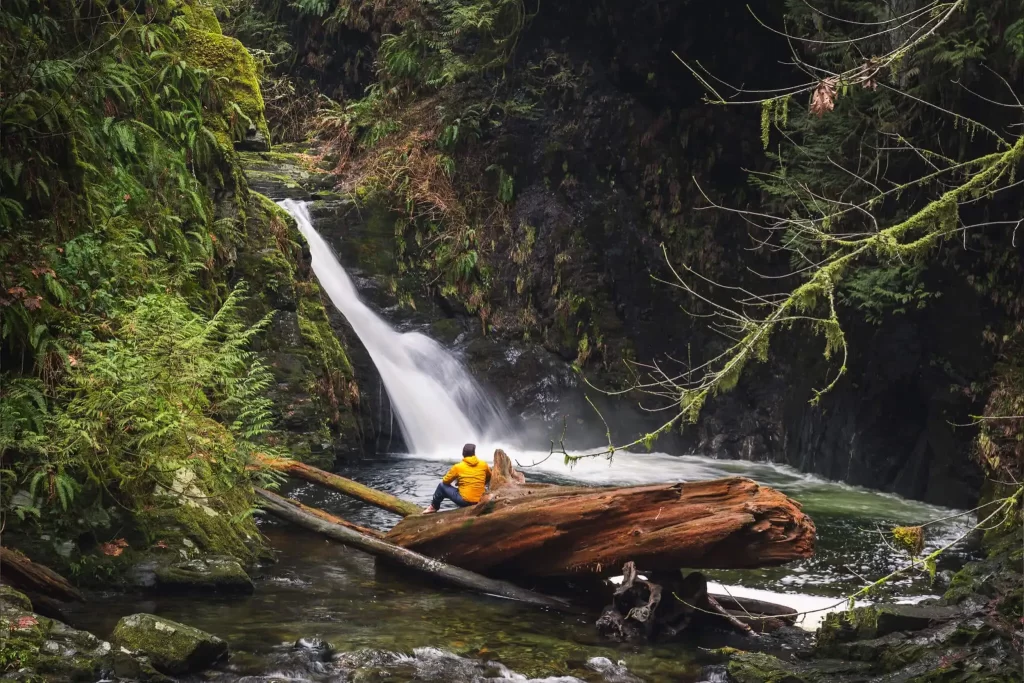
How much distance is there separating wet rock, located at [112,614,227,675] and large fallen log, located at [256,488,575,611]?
2366mm

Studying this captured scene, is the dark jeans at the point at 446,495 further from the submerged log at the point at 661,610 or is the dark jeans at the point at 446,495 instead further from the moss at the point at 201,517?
the submerged log at the point at 661,610

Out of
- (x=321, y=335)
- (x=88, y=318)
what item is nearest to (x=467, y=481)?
(x=88, y=318)

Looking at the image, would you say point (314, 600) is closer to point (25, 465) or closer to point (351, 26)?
point (25, 465)

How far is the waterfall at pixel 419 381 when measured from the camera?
14.0 m

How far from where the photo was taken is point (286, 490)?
401 inches

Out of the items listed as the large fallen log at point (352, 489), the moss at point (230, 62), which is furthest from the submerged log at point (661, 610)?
the moss at point (230, 62)

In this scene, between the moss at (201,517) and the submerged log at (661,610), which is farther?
the moss at (201,517)

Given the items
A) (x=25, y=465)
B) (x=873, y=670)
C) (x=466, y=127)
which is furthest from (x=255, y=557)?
(x=466, y=127)

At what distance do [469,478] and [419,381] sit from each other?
21.4ft

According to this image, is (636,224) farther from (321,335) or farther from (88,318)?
(88,318)

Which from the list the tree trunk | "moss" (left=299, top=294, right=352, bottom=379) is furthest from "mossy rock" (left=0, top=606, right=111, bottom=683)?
"moss" (left=299, top=294, right=352, bottom=379)

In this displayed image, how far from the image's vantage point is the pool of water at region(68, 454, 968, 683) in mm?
5688

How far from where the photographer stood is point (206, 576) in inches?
263

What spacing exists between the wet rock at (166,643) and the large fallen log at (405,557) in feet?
7.76
